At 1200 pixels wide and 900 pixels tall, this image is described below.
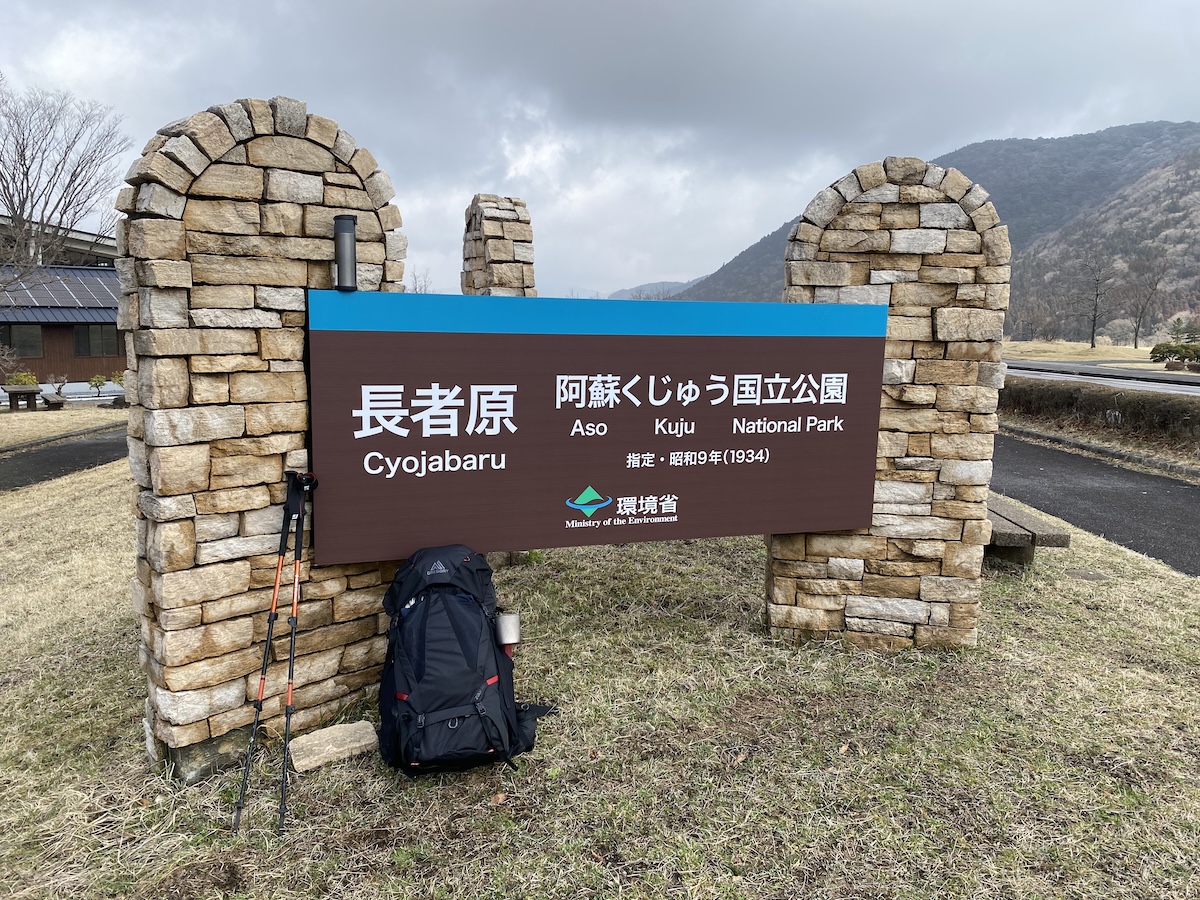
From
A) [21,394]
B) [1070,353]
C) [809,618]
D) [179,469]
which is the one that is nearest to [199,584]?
[179,469]

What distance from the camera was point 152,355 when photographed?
3.24 m

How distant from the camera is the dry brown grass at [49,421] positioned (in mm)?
14469

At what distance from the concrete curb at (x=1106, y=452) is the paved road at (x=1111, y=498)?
0.95ft

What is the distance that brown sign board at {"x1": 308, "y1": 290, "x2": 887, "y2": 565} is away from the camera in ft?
12.4

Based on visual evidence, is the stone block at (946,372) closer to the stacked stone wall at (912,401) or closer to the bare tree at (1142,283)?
the stacked stone wall at (912,401)

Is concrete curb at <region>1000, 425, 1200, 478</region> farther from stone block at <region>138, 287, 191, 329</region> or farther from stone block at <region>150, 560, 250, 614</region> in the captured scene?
stone block at <region>138, 287, 191, 329</region>

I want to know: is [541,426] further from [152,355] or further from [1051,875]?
[1051,875]

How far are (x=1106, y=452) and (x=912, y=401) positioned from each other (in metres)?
10.1

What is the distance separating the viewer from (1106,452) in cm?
1245

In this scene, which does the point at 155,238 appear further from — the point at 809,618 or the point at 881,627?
the point at 881,627

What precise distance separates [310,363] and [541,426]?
4.19ft

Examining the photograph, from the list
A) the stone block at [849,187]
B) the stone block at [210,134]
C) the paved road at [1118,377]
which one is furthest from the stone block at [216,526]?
the paved road at [1118,377]

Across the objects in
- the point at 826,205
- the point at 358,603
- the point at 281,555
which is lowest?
the point at 358,603

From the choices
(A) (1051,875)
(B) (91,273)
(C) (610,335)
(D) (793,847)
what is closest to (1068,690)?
(A) (1051,875)
